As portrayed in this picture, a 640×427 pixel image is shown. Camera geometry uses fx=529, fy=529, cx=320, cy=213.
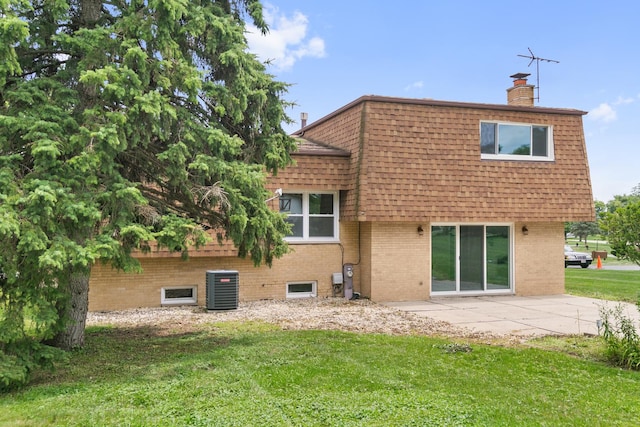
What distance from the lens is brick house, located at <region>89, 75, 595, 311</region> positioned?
12820 millimetres

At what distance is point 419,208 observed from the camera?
13.1 m

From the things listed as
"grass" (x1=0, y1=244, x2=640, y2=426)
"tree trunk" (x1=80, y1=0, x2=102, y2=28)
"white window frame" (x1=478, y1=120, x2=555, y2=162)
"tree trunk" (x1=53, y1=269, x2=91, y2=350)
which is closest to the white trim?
"white window frame" (x1=478, y1=120, x2=555, y2=162)

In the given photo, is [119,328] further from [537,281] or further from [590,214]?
[590,214]

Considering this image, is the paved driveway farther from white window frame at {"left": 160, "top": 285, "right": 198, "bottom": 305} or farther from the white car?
the white car

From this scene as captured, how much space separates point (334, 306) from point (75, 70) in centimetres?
765

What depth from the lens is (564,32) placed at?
15.8 metres

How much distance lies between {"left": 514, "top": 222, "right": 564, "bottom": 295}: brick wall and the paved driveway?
16.2 inches

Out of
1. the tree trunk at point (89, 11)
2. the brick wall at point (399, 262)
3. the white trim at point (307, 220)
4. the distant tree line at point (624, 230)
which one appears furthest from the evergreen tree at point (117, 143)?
the brick wall at point (399, 262)

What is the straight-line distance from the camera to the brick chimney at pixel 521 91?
1586 cm

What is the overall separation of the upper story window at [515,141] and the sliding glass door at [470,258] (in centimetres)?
200

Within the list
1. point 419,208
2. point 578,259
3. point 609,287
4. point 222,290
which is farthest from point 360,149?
point 578,259

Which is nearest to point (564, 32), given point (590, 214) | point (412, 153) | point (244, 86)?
point (590, 214)

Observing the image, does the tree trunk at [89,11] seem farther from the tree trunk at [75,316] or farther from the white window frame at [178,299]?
the white window frame at [178,299]

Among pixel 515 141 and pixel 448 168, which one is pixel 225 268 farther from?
pixel 515 141
